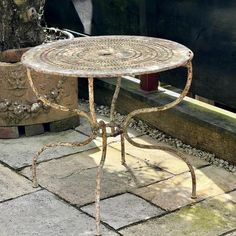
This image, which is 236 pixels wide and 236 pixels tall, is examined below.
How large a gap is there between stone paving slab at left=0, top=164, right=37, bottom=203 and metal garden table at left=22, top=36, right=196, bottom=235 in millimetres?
87

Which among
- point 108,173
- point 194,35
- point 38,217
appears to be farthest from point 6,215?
point 194,35

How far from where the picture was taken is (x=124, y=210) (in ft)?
13.2

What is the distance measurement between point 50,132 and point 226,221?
2089mm

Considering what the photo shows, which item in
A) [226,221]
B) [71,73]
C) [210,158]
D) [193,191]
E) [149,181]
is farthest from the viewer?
[210,158]

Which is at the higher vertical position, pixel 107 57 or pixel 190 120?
pixel 107 57

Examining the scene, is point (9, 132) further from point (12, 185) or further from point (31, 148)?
point (12, 185)

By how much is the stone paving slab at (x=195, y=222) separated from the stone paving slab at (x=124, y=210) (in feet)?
0.25

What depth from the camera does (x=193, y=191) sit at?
165 inches

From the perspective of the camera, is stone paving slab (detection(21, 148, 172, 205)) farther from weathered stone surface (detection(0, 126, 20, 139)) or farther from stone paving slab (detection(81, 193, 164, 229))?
weathered stone surface (detection(0, 126, 20, 139))

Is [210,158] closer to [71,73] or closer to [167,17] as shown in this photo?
[167,17]

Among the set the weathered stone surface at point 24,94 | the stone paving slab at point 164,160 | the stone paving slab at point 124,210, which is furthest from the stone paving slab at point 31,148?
the stone paving slab at point 124,210

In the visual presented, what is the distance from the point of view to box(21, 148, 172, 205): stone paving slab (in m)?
4.32

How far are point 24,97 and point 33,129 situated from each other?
0.30 m

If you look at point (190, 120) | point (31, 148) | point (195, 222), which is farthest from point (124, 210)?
point (31, 148)
